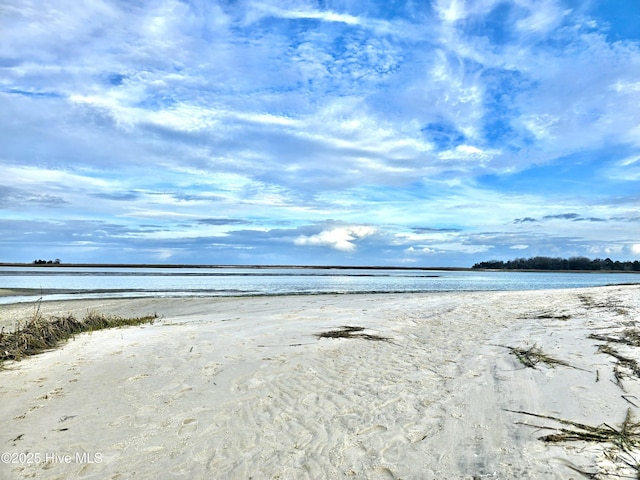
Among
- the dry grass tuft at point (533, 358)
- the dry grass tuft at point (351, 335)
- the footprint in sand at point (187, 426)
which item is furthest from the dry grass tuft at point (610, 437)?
the dry grass tuft at point (351, 335)

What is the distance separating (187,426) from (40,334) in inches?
286

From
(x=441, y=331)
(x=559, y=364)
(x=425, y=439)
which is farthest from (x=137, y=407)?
(x=441, y=331)

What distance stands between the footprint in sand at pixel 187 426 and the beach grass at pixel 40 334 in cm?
536

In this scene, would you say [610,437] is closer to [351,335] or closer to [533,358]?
[533,358]

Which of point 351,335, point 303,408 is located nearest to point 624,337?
point 351,335

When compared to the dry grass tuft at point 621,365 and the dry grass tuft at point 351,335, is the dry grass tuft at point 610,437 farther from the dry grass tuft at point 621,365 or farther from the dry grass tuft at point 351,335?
the dry grass tuft at point 351,335

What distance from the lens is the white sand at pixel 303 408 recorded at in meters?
4.25

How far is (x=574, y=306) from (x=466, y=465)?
55.0 ft

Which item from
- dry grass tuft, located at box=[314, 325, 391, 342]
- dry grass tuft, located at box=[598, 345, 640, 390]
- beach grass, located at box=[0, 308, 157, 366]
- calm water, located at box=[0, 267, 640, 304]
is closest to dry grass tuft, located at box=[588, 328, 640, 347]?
dry grass tuft, located at box=[598, 345, 640, 390]

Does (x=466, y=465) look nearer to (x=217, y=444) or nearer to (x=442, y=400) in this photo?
(x=442, y=400)

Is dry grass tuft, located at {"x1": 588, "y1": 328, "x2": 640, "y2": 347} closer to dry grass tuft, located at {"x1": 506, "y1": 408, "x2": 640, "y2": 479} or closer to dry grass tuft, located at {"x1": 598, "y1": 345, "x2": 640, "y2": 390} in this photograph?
dry grass tuft, located at {"x1": 598, "y1": 345, "x2": 640, "y2": 390}

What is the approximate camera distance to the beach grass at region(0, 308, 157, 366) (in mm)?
8844

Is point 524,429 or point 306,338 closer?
point 524,429

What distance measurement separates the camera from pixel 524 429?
4891mm
